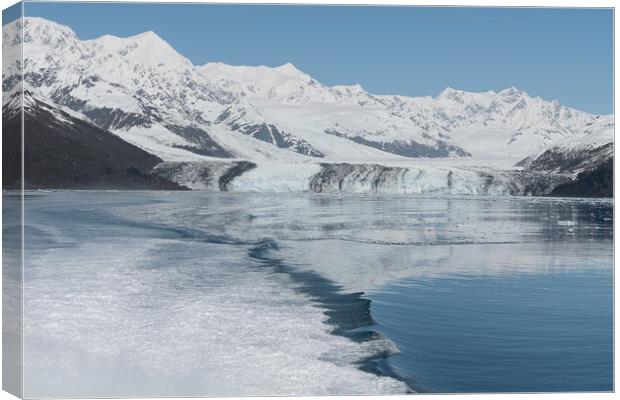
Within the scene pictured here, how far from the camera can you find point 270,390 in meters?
9.76

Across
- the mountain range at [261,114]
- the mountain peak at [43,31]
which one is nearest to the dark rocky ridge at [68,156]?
the mountain range at [261,114]

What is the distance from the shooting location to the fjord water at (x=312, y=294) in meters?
9.81

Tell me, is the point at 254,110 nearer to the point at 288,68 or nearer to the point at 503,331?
the point at 288,68

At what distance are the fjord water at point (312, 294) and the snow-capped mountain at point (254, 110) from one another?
0.97 m

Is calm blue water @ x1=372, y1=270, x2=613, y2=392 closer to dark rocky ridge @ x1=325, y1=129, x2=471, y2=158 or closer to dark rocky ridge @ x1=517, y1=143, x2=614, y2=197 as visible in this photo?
dark rocky ridge @ x1=517, y1=143, x2=614, y2=197

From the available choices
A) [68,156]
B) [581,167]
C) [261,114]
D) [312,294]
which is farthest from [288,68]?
[581,167]

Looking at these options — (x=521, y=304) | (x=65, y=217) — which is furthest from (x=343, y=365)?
(x=65, y=217)

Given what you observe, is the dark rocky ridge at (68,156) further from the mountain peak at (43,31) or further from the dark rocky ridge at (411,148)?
the dark rocky ridge at (411,148)

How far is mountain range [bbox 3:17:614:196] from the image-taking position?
11188 millimetres

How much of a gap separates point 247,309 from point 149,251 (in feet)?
8.25

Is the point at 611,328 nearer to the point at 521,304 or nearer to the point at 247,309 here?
the point at 521,304

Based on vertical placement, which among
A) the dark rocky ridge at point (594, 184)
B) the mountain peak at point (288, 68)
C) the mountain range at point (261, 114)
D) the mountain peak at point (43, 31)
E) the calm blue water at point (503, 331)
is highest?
the mountain peak at point (43, 31)

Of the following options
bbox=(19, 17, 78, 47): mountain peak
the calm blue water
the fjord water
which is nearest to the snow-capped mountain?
bbox=(19, 17, 78, 47): mountain peak

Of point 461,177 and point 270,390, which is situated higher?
point 461,177
